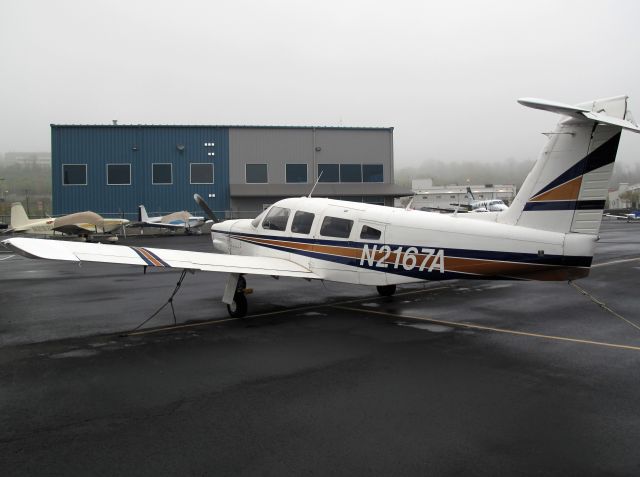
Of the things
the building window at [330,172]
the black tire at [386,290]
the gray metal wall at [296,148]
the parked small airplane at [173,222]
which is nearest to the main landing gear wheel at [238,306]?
the black tire at [386,290]

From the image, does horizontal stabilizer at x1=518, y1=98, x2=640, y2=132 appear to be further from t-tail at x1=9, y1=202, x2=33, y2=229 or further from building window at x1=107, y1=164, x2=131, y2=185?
building window at x1=107, y1=164, x2=131, y2=185

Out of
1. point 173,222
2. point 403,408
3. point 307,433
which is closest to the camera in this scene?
point 307,433

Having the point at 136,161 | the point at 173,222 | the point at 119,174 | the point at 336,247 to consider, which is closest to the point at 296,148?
the point at 173,222

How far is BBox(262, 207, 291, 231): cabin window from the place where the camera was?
10572 millimetres

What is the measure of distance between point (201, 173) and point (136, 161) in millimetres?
5792

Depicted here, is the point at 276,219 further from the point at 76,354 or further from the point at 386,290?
the point at 76,354

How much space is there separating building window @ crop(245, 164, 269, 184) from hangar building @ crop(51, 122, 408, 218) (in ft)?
0.30

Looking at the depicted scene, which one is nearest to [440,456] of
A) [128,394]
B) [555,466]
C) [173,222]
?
[555,466]

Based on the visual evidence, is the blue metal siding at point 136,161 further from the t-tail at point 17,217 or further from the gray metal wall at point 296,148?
the t-tail at point 17,217

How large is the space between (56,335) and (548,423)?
755 cm

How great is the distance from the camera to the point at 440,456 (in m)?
3.90

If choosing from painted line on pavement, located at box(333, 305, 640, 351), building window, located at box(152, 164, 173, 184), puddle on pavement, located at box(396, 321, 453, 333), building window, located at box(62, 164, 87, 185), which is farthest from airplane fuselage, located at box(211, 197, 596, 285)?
building window, located at box(62, 164, 87, 185)

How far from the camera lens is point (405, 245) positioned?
8.55 meters

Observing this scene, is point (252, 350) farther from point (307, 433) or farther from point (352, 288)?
point (352, 288)
